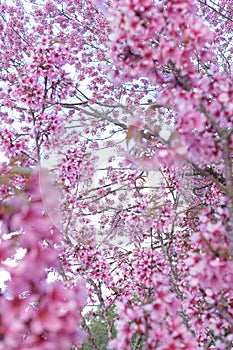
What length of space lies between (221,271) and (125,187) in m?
1.56

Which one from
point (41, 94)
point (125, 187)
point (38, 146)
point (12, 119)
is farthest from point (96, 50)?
point (125, 187)

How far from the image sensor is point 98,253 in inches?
151

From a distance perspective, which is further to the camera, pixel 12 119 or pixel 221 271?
pixel 12 119

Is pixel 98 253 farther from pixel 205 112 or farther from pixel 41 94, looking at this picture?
pixel 205 112

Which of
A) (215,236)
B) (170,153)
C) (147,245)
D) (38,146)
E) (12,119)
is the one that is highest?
(12,119)

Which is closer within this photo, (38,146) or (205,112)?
(205,112)

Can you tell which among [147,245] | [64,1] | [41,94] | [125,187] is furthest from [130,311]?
[64,1]

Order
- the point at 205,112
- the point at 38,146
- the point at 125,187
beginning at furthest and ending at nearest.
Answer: the point at 38,146 < the point at 125,187 < the point at 205,112

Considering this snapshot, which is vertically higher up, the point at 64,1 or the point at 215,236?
the point at 64,1

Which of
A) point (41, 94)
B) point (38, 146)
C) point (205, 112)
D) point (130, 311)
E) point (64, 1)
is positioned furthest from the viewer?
point (64, 1)

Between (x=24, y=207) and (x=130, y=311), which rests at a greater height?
(x=24, y=207)

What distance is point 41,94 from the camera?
150 inches

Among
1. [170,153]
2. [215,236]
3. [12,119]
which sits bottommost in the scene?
[215,236]

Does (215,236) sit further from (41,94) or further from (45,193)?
(41,94)
